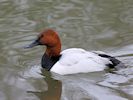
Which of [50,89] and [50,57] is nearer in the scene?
[50,89]

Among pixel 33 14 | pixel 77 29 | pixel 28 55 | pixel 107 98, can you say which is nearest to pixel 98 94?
pixel 107 98

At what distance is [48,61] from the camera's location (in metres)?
6.89

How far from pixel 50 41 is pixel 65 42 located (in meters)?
0.88

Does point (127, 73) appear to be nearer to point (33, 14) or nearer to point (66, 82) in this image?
point (66, 82)

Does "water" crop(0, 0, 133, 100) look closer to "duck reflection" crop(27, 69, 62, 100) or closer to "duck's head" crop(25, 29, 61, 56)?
"duck reflection" crop(27, 69, 62, 100)

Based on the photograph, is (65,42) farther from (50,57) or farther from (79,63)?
(79,63)

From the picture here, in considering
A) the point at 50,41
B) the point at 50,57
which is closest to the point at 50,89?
the point at 50,57

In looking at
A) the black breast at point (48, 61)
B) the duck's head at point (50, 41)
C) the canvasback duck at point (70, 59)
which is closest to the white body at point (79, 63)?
the canvasback duck at point (70, 59)

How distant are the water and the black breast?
4.0 inches

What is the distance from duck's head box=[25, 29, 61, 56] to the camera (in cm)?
688

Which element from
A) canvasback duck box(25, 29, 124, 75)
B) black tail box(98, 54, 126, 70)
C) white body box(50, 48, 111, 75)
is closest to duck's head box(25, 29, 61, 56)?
canvasback duck box(25, 29, 124, 75)

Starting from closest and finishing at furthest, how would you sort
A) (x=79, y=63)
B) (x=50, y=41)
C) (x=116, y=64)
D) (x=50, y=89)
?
(x=50, y=89) → (x=79, y=63) → (x=116, y=64) → (x=50, y=41)

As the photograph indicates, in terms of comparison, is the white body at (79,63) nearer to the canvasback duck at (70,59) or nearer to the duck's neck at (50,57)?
the canvasback duck at (70,59)

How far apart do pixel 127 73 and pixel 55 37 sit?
3.83 ft
